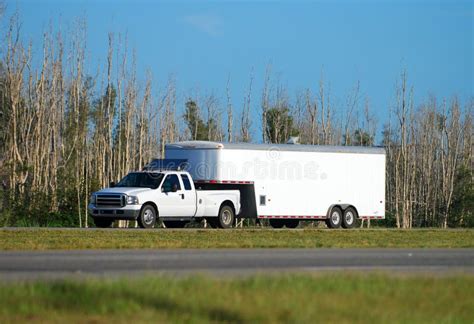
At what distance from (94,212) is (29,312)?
84.3 ft

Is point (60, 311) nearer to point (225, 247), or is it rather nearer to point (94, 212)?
point (225, 247)

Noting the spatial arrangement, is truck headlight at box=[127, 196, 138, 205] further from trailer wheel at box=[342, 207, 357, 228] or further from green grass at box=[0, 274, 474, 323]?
green grass at box=[0, 274, 474, 323]

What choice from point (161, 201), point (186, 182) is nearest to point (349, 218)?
point (186, 182)

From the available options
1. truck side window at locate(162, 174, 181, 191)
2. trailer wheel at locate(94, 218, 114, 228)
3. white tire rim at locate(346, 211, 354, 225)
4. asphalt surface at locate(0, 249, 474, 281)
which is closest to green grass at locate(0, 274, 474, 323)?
asphalt surface at locate(0, 249, 474, 281)

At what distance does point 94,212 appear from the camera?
119 ft

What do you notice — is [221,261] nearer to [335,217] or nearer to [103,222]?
[103,222]

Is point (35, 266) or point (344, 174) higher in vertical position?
point (344, 174)

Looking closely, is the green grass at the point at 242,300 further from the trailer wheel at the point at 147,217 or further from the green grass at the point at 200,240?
the trailer wheel at the point at 147,217

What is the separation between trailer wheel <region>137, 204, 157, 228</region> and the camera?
35531 millimetres

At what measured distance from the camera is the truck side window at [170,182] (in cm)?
3651

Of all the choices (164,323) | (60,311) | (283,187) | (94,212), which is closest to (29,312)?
(60,311)

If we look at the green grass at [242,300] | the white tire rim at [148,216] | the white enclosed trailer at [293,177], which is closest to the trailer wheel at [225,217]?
the white enclosed trailer at [293,177]

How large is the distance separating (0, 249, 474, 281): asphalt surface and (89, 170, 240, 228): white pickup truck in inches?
507

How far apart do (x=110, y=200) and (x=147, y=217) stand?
135cm
